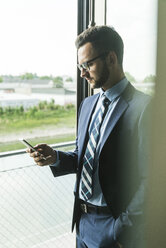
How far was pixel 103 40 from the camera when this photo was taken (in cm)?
120

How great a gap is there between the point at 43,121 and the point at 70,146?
0.95ft

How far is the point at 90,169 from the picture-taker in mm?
1166

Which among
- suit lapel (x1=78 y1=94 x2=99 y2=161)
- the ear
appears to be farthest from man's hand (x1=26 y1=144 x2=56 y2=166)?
the ear

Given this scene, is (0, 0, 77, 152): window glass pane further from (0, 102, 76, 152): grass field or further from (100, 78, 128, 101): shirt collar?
(100, 78, 128, 101): shirt collar

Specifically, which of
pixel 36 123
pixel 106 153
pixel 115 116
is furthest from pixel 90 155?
pixel 36 123

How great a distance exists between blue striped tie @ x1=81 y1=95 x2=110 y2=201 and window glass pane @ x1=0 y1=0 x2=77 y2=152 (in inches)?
15.7

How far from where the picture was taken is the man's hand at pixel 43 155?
117 cm

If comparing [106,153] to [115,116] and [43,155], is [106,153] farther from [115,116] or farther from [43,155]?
[43,155]

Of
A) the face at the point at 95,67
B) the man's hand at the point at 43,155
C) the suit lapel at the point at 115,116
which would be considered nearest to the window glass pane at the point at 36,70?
the man's hand at the point at 43,155

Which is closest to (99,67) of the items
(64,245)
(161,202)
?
(161,202)

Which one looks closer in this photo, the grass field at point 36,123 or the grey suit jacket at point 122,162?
the grey suit jacket at point 122,162

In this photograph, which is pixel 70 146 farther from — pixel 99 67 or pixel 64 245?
pixel 64 245

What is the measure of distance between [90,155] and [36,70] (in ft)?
2.09

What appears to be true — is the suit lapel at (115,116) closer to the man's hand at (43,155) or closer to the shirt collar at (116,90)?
the shirt collar at (116,90)
